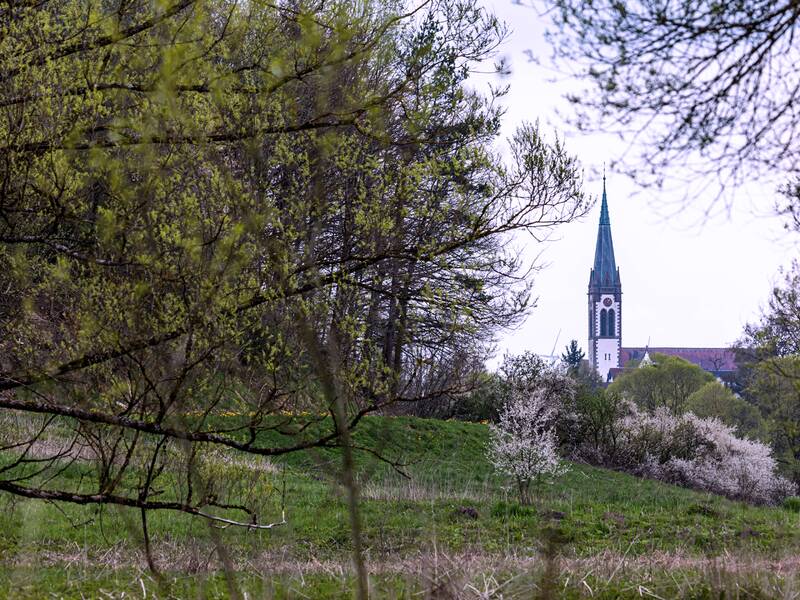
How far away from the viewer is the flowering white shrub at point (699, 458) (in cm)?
1912

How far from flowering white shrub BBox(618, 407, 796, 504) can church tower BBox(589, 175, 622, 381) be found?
96249mm

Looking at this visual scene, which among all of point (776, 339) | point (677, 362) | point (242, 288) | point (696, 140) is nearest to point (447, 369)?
point (242, 288)

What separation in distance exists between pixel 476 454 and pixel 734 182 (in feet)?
40.3

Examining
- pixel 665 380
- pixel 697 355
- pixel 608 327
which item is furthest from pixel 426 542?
pixel 608 327

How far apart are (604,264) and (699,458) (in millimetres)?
99152

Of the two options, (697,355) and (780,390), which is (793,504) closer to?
(780,390)

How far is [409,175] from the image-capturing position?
4605 mm

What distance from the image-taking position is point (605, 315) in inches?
4968

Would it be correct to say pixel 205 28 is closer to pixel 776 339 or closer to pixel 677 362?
pixel 776 339

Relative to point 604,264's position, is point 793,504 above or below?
below

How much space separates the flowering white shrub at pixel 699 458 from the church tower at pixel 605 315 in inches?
3789

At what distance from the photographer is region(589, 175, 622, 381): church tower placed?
387 feet

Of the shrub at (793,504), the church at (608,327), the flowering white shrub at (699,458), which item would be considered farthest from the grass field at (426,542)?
the church at (608,327)

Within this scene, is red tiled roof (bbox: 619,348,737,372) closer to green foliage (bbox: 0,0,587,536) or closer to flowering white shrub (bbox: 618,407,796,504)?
flowering white shrub (bbox: 618,407,796,504)
